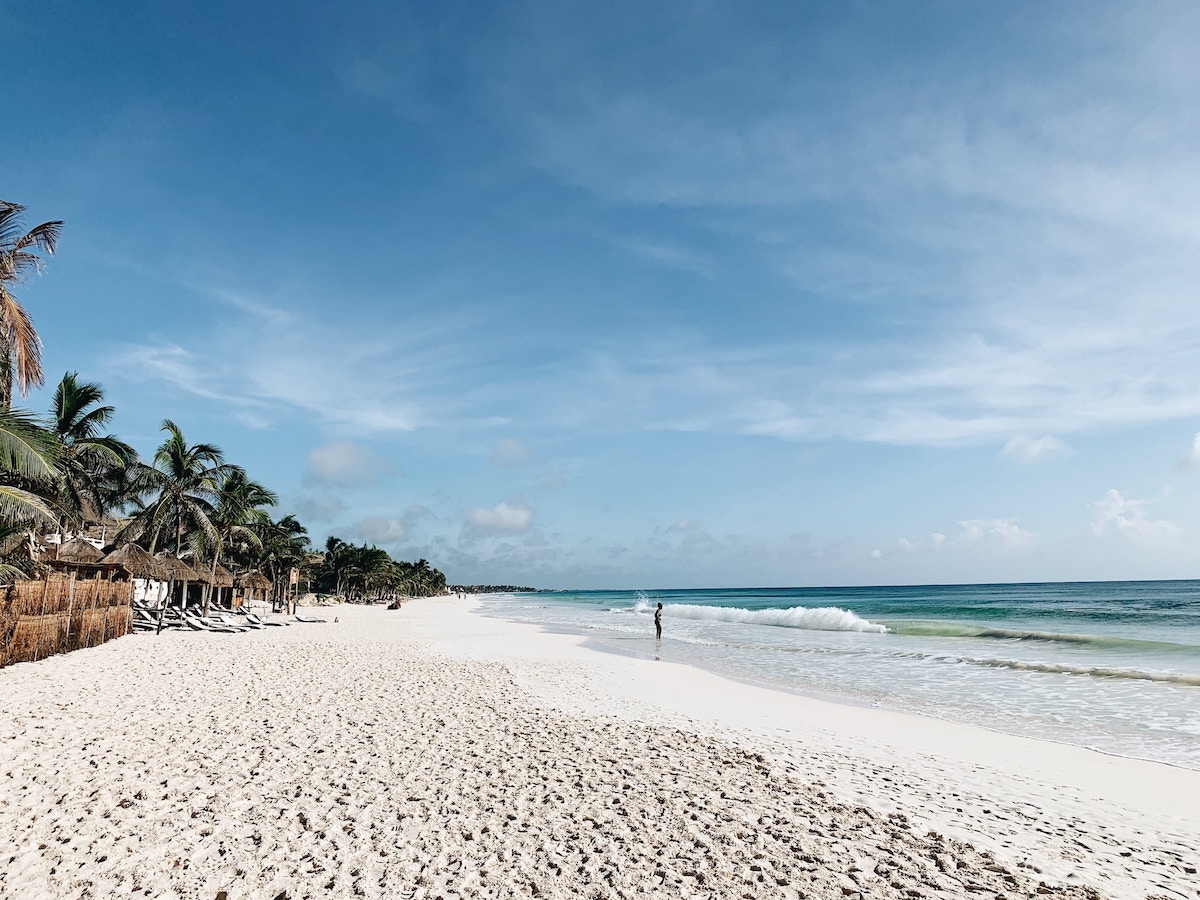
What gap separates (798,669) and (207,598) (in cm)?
3012

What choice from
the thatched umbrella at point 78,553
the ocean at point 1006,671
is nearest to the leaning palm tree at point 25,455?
the ocean at point 1006,671

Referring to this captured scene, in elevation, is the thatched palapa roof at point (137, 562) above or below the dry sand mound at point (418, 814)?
above

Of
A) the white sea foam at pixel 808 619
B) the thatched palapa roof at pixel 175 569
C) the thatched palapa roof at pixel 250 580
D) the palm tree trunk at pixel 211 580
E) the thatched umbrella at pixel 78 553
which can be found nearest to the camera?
the thatched umbrella at pixel 78 553

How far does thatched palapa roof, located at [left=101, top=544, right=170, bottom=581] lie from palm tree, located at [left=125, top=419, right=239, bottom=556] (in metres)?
2.68

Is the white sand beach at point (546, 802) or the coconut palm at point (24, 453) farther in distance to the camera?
the coconut palm at point (24, 453)

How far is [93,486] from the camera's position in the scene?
2686 cm

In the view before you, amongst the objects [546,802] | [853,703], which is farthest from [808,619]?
[546,802]

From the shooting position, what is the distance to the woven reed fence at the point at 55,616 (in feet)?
43.5

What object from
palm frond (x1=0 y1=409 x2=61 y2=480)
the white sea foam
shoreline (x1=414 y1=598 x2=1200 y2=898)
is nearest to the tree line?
palm frond (x1=0 y1=409 x2=61 y2=480)

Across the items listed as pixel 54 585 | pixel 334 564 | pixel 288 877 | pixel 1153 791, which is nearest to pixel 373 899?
pixel 288 877

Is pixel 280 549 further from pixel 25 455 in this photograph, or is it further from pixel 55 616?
pixel 25 455

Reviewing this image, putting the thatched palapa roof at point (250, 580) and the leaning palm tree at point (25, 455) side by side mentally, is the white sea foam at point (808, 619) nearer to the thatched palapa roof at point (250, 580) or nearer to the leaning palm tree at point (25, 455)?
the thatched palapa roof at point (250, 580)

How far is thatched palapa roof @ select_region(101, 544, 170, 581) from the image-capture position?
2259 cm

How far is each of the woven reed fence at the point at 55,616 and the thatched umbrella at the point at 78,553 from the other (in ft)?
12.1
